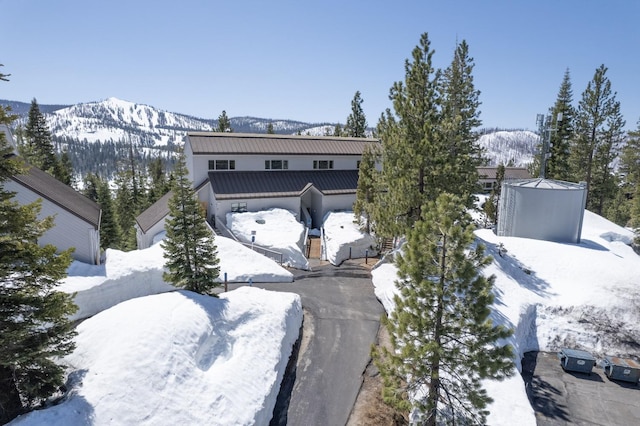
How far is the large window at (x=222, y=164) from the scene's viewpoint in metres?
Answer: 34.8

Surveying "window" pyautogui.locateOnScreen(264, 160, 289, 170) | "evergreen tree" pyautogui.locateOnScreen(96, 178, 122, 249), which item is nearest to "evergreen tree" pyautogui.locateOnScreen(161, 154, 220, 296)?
"window" pyautogui.locateOnScreen(264, 160, 289, 170)

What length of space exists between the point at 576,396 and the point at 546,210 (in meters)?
13.9

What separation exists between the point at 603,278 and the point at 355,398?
17.5 m

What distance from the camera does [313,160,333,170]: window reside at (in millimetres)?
39688

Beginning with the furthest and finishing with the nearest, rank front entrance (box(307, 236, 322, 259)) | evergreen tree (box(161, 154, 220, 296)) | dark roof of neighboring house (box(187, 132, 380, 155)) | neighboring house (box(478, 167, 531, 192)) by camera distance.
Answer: neighboring house (box(478, 167, 531, 192))
dark roof of neighboring house (box(187, 132, 380, 155))
front entrance (box(307, 236, 322, 259))
evergreen tree (box(161, 154, 220, 296))

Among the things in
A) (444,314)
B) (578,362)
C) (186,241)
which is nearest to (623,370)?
(578,362)

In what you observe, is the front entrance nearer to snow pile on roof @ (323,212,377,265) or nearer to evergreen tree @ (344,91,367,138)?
snow pile on roof @ (323,212,377,265)

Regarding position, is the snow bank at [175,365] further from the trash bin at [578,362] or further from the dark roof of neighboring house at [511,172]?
the dark roof of neighboring house at [511,172]

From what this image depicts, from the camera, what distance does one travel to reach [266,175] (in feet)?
120

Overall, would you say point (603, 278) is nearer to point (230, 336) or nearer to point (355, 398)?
point (355, 398)

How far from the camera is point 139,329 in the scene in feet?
39.0


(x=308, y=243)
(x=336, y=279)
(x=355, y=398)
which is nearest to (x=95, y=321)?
(x=355, y=398)

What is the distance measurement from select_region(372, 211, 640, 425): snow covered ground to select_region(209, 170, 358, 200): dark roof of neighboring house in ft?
47.5

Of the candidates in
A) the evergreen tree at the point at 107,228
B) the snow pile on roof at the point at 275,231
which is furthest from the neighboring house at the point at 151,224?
the evergreen tree at the point at 107,228
